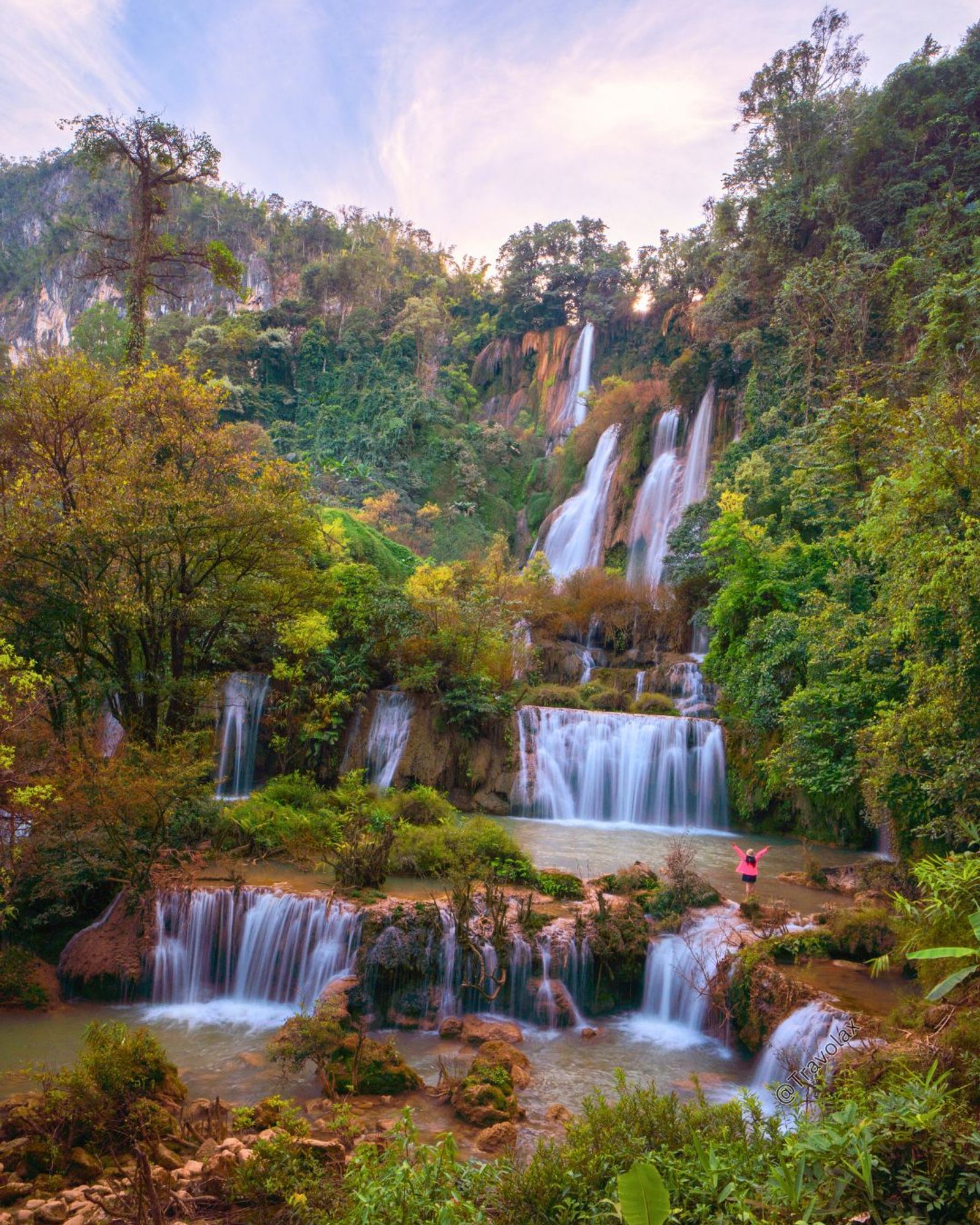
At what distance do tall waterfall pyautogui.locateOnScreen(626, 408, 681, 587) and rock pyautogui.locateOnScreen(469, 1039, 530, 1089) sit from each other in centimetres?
1968

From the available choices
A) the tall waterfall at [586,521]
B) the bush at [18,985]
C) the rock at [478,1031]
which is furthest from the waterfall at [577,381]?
the bush at [18,985]

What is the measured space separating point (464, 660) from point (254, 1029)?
31.3 feet

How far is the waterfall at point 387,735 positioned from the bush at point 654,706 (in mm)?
5392

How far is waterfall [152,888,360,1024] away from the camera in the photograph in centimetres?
908

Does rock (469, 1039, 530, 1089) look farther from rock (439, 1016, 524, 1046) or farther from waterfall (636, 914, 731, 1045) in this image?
waterfall (636, 914, 731, 1045)

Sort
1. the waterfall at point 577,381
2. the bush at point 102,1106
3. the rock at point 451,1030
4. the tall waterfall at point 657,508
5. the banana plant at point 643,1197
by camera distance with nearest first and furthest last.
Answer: the banana plant at point 643,1197
the bush at point 102,1106
the rock at point 451,1030
the tall waterfall at point 657,508
the waterfall at point 577,381

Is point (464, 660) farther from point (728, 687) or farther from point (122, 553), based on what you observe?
point (122, 553)

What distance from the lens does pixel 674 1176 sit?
3.37 metres

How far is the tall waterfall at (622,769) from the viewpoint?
631 inches

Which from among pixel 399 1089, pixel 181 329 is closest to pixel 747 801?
pixel 399 1089

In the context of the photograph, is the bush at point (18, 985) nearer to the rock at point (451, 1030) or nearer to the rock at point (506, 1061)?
the rock at point (451, 1030)

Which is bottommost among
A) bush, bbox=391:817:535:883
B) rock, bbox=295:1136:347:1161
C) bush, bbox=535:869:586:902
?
rock, bbox=295:1136:347:1161

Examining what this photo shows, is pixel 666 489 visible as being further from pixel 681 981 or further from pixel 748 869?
pixel 681 981

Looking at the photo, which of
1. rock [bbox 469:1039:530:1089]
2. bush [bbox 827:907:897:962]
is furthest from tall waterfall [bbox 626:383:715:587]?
rock [bbox 469:1039:530:1089]
